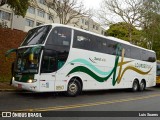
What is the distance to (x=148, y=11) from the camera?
3562 cm

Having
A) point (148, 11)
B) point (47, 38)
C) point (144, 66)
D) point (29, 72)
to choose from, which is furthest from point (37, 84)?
point (148, 11)

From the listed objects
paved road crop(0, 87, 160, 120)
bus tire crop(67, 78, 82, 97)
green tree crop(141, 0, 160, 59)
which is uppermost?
green tree crop(141, 0, 160, 59)

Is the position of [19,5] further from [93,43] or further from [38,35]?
[93,43]

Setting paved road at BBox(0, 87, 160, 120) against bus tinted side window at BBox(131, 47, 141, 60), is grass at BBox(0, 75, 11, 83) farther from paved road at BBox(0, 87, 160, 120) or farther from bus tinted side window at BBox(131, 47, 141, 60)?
bus tinted side window at BBox(131, 47, 141, 60)

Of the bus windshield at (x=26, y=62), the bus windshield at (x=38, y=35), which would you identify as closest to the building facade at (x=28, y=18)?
the bus windshield at (x=38, y=35)

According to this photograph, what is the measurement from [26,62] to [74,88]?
3.00 metres

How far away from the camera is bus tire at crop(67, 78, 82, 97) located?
13.6 meters

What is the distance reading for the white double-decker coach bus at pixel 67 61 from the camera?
40.0 ft

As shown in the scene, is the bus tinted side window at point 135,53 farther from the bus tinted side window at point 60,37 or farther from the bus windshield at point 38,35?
the bus windshield at point 38,35

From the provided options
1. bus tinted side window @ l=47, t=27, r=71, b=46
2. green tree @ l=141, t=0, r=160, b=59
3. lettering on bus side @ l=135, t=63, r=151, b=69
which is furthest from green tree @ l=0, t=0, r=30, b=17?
green tree @ l=141, t=0, r=160, b=59

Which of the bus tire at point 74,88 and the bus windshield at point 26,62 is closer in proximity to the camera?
the bus windshield at point 26,62

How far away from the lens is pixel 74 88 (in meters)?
13.8

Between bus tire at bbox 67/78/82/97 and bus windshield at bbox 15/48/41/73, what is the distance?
2.38 metres

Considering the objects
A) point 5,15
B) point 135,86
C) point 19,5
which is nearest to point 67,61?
point 19,5
